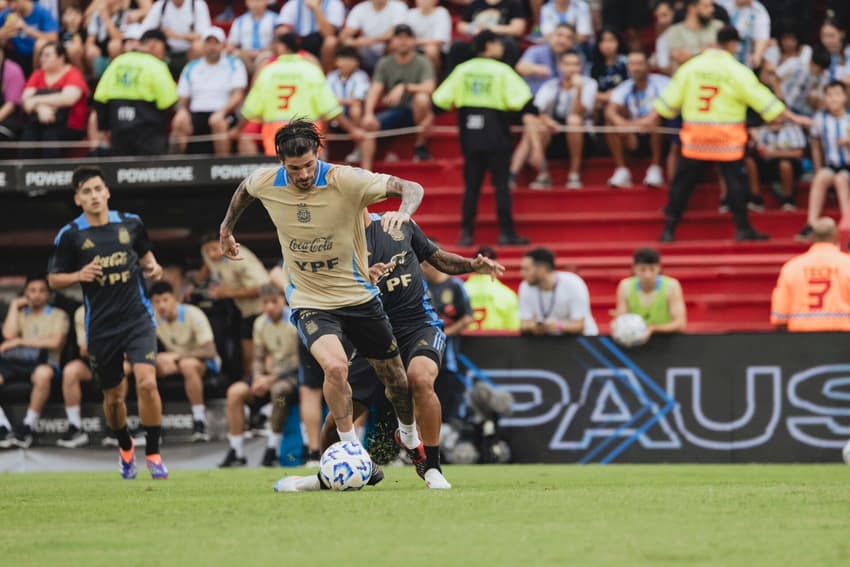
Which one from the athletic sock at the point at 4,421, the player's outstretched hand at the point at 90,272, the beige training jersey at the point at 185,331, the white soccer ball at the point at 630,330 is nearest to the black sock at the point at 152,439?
the player's outstretched hand at the point at 90,272

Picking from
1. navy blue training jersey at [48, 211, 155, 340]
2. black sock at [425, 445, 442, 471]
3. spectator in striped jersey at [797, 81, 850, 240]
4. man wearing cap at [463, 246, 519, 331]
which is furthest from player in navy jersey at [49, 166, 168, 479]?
spectator in striped jersey at [797, 81, 850, 240]

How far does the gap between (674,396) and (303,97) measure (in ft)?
19.0

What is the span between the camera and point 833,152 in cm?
1805

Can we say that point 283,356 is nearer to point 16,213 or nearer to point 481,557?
point 16,213

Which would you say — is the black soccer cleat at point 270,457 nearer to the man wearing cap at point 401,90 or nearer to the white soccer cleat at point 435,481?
the man wearing cap at point 401,90

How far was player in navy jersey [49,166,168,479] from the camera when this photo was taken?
496 inches

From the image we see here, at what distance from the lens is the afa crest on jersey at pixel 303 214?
9750 mm

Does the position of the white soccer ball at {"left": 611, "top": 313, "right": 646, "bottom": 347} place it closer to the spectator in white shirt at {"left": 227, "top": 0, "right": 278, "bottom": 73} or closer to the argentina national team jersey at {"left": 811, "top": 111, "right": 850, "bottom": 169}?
the argentina national team jersey at {"left": 811, "top": 111, "right": 850, "bottom": 169}

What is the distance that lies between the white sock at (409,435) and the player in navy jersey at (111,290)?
293cm

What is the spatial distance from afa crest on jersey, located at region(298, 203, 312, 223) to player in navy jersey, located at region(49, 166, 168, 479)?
124 inches

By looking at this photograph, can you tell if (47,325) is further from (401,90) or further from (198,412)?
(401,90)

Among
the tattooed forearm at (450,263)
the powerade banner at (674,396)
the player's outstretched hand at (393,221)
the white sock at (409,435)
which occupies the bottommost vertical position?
the powerade banner at (674,396)

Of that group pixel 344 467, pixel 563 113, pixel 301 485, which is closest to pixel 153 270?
pixel 301 485

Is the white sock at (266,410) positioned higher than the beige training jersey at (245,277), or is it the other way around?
the beige training jersey at (245,277)
